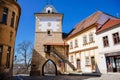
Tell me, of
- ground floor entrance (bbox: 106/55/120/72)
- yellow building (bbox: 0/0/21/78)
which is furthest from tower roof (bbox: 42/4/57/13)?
ground floor entrance (bbox: 106/55/120/72)

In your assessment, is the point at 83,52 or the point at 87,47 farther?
the point at 83,52

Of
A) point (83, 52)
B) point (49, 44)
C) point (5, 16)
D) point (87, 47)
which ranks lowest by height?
point (83, 52)

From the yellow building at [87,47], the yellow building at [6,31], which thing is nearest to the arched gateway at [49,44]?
the yellow building at [87,47]

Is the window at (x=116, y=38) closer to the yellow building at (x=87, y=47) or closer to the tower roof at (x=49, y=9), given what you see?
the yellow building at (x=87, y=47)

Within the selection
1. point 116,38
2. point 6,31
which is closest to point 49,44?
point 116,38

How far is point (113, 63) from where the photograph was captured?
1739cm

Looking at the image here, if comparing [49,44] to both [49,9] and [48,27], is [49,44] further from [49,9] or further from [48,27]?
[49,9]

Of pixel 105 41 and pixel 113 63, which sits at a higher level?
pixel 105 41

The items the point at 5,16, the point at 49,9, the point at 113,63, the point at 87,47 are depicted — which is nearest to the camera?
the point at 5,16

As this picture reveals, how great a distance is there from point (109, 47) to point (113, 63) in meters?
2.11

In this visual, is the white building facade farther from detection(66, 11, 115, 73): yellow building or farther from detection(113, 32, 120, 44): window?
detection(66, 11, 115, 73): yellow building

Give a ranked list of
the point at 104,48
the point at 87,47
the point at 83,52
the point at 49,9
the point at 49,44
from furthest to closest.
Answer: the point at 49,9, the point at 49,44, the point at 83,52, the point at 87,47, the point at 104,48

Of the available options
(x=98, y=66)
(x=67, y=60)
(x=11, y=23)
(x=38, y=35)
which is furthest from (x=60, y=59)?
(x=11, y=23)

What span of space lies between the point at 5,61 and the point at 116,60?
1309 cm
